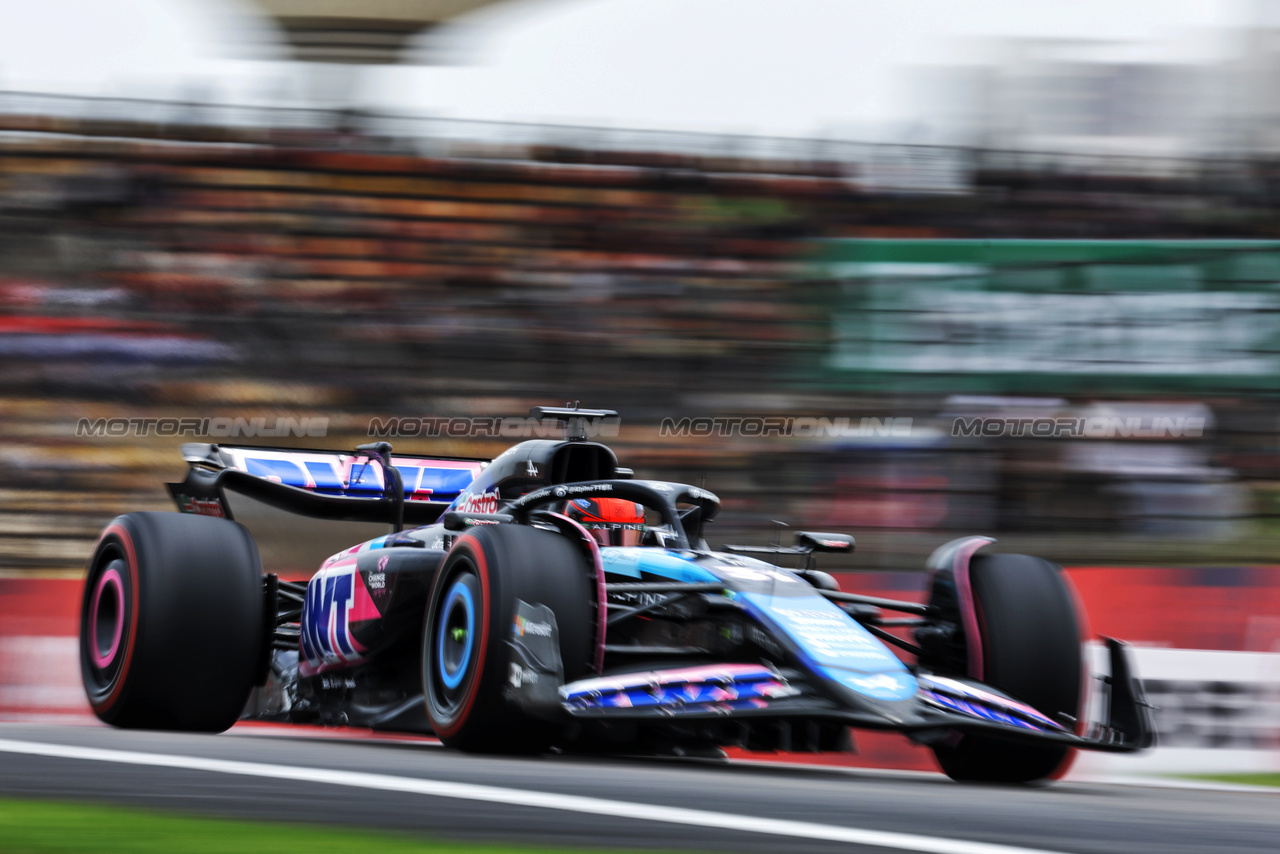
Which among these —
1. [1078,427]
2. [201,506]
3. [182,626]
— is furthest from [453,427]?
[182,626]

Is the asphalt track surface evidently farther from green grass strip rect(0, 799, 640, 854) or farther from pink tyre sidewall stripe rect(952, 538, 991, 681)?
pink tyre sidewall stripe rect(952, 538, 991, 681)

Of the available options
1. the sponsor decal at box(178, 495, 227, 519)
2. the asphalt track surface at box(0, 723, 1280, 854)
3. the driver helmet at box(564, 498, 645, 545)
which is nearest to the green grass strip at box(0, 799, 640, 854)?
the asphalt track surface at box(0, 723, 1280, 854)

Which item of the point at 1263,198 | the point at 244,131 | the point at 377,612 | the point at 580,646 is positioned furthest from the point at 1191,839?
the point at 244,131

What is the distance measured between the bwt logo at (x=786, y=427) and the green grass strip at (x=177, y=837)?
7.66 metres

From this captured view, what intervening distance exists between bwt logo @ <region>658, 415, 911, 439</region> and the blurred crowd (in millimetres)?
66

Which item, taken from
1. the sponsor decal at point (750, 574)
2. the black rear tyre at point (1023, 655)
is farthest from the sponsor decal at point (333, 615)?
the black rear tyre at point (1023, 655)

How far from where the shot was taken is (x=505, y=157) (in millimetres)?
12414

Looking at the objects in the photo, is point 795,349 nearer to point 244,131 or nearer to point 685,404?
point 685,404

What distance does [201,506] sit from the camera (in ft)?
24.5

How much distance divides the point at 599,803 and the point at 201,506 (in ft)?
14.4

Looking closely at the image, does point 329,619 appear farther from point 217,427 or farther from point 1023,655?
point 217,427

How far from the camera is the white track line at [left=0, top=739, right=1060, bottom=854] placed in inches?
123

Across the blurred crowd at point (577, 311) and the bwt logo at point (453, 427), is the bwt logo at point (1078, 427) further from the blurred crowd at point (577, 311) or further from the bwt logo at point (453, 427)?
the bwt logo at point (453, 427)

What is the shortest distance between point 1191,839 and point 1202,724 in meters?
4.45
